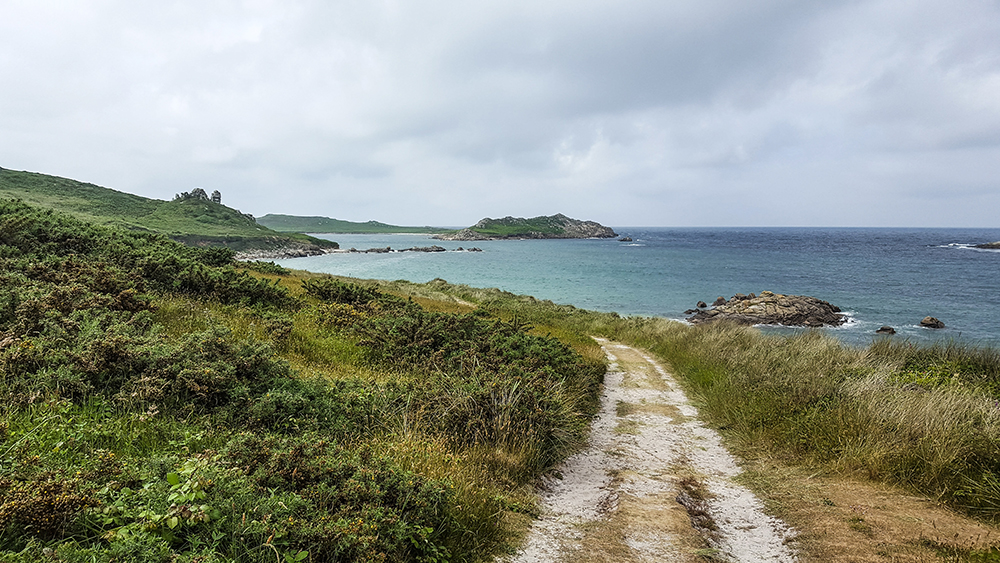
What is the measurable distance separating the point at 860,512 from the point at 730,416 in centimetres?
438

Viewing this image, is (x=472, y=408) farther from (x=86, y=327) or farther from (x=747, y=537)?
(x=86, y=327)

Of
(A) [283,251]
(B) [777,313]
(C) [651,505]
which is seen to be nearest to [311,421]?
(C) [651,505]

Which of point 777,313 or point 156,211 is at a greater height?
point 156,211

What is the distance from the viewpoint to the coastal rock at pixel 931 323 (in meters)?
33.6

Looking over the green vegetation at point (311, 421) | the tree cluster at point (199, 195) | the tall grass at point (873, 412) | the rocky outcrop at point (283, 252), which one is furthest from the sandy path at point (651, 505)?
the tree cluster at point (199, 195)

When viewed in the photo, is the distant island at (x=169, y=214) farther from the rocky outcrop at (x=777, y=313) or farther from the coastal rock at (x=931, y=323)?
the coastal rock at (x=931, y=323)

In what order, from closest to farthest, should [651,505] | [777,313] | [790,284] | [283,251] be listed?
1. [651,505]
2. [777,313]
3. [790,284]
4. [283,251]

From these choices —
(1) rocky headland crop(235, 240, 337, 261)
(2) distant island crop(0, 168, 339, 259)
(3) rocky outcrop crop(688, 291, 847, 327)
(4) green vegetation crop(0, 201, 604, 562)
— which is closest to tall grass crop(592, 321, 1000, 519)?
(4) green vegetation crop(0, 201, 604, 562)

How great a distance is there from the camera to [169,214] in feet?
426

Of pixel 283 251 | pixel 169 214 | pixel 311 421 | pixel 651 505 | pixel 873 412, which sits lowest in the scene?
pixel 651 505

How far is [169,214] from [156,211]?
4.49 meters

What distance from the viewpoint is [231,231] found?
122750 millimetres

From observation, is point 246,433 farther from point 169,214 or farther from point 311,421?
point 169,214

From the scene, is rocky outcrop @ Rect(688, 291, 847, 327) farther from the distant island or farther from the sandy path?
the distant island
